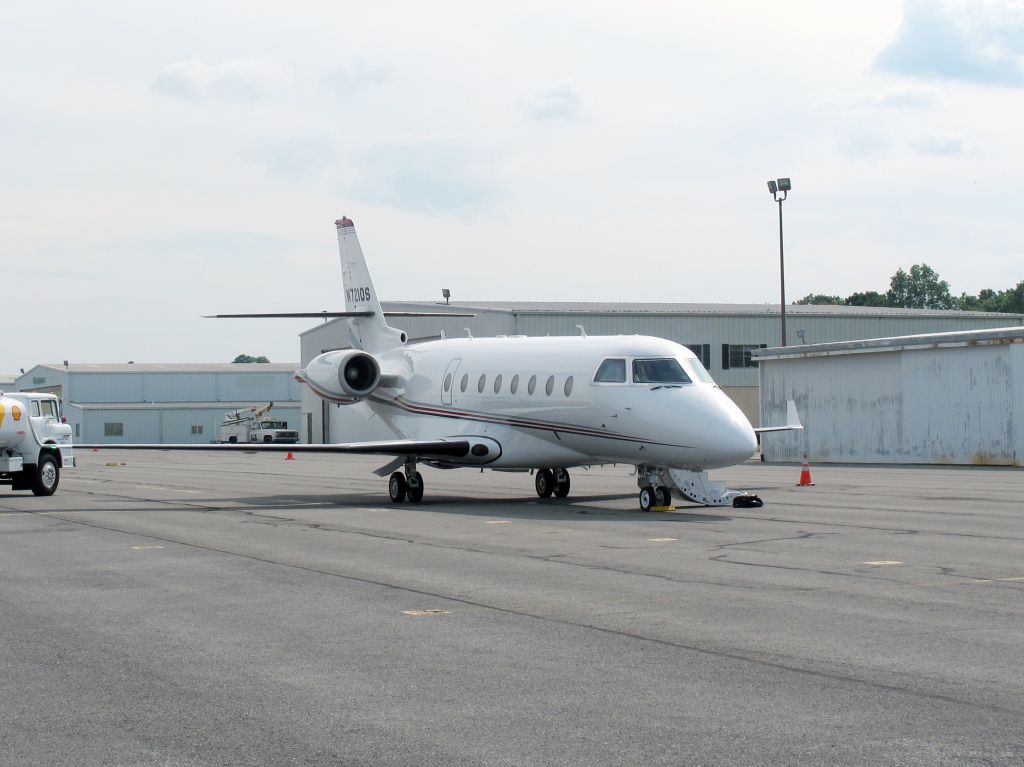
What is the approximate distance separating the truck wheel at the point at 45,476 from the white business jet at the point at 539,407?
5165 millimetres

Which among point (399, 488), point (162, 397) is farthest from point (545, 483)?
point (162, 397)

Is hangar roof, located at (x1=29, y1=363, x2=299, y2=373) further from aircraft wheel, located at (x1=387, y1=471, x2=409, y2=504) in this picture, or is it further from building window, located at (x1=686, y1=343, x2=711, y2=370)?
aircraft wheel, located at (x1=387, y1=471, x2=409, y2=504)

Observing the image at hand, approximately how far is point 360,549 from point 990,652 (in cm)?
923

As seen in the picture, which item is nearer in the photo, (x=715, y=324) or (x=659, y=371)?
(x=659, y=371)

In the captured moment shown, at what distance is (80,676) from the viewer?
8.41 metres

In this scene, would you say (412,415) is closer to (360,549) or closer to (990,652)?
(360,549)

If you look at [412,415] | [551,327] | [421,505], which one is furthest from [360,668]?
[551,327]

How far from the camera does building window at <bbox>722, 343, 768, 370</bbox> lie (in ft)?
218

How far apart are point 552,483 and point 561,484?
187mm

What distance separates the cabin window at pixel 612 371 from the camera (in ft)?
75.4

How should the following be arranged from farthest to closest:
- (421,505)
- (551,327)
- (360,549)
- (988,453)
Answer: (551,327), (988,453), (421,505), (360,549)

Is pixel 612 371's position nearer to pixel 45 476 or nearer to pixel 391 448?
pixel 391 448

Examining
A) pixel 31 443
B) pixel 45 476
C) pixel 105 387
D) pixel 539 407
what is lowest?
pixel 45 476

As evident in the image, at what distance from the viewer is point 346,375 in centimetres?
2886
